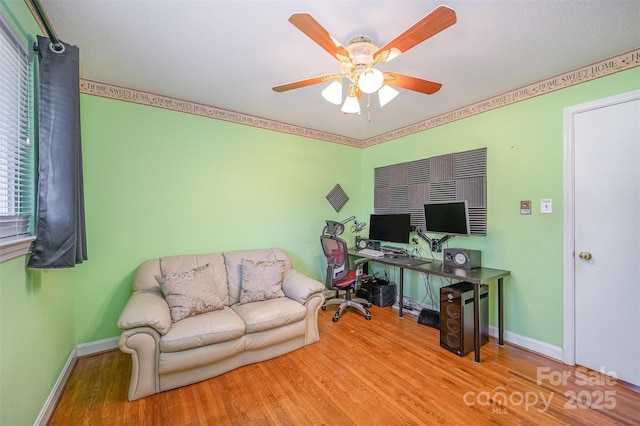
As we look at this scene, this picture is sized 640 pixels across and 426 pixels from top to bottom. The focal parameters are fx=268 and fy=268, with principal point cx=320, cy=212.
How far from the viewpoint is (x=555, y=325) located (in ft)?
7.86

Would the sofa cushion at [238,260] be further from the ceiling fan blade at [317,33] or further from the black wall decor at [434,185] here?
the ceiling fan blade at [317,33]

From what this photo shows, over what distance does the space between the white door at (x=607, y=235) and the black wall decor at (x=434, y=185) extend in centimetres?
75

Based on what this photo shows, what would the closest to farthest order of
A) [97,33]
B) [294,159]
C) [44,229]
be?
[44,229] < [97,33] < [294,159]

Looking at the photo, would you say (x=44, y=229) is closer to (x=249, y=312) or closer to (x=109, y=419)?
(x=109, y=419)

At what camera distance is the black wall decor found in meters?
2.94

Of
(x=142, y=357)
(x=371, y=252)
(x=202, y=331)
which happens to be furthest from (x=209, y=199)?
(x=371, y=252)

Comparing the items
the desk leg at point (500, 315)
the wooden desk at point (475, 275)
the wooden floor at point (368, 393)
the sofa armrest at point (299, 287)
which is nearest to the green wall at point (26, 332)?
the wooden floor at point (368, 393)

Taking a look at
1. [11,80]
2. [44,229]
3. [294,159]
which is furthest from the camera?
[294,159]

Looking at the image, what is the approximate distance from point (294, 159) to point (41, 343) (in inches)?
115

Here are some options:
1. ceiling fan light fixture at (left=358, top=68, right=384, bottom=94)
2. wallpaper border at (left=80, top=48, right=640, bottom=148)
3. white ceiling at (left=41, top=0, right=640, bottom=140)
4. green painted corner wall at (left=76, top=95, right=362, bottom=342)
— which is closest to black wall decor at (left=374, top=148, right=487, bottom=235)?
wallpaper border at (left=80, top=48, right=640, bottom=148)

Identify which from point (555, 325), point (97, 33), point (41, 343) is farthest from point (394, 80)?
point (41, 343)

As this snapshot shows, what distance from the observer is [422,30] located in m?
1.33

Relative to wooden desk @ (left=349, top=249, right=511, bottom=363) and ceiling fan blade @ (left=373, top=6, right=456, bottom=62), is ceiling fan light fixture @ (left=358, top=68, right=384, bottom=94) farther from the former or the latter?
wooden desk @ (left=349, top=249, right=511, bottom=363)

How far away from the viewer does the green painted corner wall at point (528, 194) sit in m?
2.38
